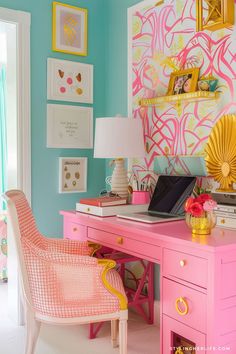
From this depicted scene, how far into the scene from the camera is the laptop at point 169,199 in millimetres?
2279

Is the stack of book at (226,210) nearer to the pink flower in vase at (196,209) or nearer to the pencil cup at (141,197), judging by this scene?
the pink flower in vase at (196,209)

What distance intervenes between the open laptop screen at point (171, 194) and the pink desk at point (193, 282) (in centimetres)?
24

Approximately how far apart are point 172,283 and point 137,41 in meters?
1.73

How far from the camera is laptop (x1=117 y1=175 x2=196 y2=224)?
228cm

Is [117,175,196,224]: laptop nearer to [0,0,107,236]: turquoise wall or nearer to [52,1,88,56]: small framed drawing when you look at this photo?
[0,0,107,236]: turquoise wall

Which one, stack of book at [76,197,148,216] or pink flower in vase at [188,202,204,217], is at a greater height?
pink flower in vase at [188,202,204,217]

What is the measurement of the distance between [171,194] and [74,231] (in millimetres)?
656

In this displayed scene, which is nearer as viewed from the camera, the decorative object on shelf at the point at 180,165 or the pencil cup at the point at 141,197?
the decorative object on shelf at the point at 180,165

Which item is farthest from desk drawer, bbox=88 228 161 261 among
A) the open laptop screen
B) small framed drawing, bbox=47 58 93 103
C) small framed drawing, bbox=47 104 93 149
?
small framed drawing, bbox=47 58 93 103

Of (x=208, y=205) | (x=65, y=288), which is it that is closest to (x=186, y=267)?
(x=208, y=205)

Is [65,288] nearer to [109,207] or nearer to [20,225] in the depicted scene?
[20,225]

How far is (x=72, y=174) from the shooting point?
3.10 meters

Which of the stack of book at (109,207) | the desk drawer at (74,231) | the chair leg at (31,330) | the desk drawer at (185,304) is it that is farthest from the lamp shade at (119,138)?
the chair leg at (31,330)

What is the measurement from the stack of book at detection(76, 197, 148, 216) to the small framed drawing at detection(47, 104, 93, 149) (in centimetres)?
64
